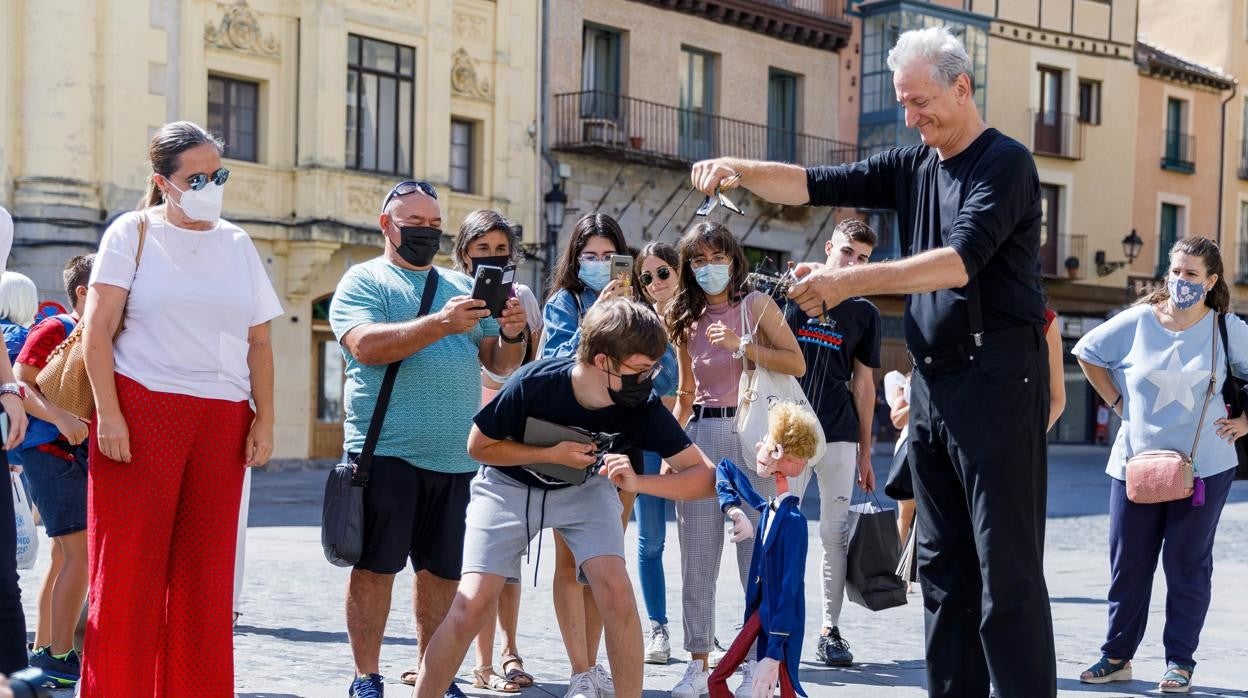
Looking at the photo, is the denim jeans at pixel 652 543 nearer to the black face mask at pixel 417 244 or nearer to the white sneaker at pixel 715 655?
the white sneaker at pixel 715 655

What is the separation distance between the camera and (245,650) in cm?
765

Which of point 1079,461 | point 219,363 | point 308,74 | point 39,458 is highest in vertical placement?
point 308,74

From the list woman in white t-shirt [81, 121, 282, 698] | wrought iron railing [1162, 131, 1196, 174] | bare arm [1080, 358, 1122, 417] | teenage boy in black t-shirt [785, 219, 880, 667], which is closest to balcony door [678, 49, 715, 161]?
wrought iron railing [1162, 131, 1196, 174]

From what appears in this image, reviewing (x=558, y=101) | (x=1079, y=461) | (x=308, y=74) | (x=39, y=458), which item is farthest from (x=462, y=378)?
(x=1079, y=461)

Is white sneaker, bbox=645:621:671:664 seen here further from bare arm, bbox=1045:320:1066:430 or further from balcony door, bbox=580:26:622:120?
balcony door, bbox=580:26:622:120

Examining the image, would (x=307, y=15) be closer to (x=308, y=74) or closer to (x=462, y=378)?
(x=308, y=74)

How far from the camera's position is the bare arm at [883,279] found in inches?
179

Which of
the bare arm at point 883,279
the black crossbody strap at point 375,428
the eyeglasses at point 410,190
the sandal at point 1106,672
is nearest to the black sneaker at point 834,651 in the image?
the sandal at point 1106,672

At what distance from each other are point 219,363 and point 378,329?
81 centimetres

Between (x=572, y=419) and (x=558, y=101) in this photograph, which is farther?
(x=558, y=101)

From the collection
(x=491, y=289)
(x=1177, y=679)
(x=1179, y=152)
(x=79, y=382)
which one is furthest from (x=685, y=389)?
(x=1179, y=152)

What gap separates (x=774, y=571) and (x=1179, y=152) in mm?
41259

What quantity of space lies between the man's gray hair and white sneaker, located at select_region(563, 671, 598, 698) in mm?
2696

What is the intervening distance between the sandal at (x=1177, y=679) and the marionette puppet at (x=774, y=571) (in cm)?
243
